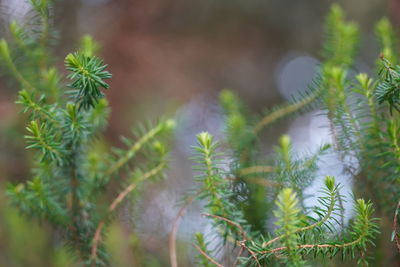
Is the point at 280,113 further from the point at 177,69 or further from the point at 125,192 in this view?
the point at 177,69

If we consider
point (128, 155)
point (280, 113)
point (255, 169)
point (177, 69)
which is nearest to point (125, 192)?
point (128, 155)

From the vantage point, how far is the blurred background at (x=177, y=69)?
96 centimetres

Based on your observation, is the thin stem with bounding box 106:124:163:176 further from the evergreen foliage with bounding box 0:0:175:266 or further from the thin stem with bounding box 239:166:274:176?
the thin stem with bounding box 239:166:274:176

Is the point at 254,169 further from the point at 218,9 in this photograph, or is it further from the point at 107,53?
the point at 218,9

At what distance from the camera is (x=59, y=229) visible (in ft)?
2.38

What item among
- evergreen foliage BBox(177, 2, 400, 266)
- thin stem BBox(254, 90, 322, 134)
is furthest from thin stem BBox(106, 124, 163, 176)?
thin stem BBox(254, 90, 322, 134)

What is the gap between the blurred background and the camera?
96 centimetres

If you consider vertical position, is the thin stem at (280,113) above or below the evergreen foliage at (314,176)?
above

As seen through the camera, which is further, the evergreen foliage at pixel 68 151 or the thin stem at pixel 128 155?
the thin stem at pixel 128 155

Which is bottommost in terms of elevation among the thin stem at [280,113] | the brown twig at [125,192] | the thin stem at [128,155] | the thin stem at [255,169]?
the brown twig at [125,192]

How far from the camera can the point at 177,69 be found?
6.36 ft

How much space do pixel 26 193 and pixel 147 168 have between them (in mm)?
224

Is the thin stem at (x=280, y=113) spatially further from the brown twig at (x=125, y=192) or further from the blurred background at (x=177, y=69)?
the brown twig at (x=125, y=192)

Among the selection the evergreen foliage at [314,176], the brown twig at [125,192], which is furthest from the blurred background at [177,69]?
the evergreen foliage at [314,176]
